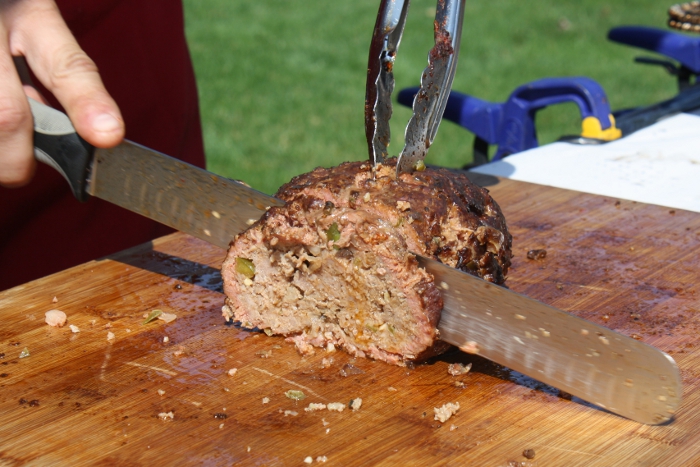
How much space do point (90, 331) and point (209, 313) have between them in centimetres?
50

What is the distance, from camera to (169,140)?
15.9 ft

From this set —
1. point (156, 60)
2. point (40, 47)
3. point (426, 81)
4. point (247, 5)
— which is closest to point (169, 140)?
point (156, 60)

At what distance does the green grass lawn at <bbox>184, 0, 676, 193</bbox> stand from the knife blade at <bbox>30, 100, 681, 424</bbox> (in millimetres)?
4747

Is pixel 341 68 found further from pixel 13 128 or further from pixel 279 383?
pixel 279 383

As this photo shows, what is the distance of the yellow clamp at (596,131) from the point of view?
519 cm

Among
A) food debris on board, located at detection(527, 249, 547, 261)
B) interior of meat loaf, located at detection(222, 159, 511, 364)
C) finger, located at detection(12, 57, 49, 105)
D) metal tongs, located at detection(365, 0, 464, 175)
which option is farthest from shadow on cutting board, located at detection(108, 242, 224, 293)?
food debris on board, located at detection(527, 249, 547, 261)

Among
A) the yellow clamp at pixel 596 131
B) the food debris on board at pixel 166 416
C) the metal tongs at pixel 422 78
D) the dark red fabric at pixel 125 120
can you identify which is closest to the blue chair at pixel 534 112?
the yellow clamp at pixel 596 131

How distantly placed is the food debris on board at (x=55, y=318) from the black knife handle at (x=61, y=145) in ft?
1.77

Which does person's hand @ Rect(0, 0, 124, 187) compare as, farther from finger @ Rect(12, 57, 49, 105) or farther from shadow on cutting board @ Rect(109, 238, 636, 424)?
shadow on cutting board @ Rect(109, 238, 636, 424)

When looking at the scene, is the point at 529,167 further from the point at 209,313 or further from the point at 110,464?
the point at 110,464

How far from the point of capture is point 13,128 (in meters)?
3.13

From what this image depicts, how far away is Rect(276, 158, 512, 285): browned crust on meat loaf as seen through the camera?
10.2 feet

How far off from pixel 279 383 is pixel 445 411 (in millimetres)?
645

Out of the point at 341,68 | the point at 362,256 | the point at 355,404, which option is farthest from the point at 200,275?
the point at 341,68
